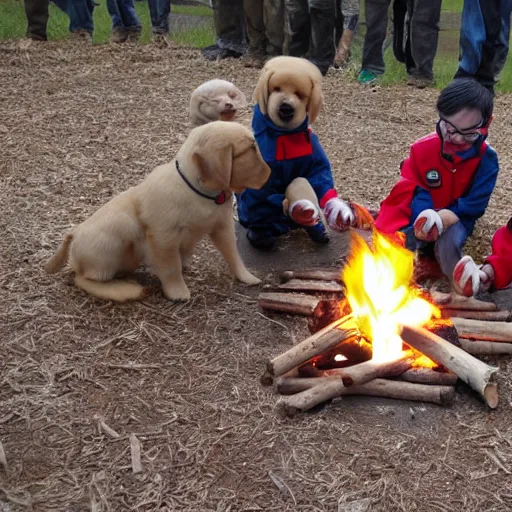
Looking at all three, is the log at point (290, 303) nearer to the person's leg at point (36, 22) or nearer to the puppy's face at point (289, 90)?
the puppy's face at point (289, 90)

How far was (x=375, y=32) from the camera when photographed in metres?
8.12

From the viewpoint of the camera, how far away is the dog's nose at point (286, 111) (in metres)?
→ 3.65

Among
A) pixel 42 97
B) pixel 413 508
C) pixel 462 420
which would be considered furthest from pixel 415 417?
pixel 42 97

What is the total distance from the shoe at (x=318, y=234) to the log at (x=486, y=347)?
A: 1411 millimetres

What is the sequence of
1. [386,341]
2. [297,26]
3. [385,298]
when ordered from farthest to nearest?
[297,26], [385,298], [386,341]

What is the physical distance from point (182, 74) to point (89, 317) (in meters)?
5.52

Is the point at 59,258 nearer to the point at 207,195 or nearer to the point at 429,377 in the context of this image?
the point at 207,195

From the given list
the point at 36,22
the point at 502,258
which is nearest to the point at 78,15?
the point at 36,22

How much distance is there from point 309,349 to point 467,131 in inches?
59.0

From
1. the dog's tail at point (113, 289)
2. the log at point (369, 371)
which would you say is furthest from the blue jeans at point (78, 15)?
the log at point (369, 371)

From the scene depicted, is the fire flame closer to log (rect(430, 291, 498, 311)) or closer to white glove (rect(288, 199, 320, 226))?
log (rect(430, 291, 498, 311))

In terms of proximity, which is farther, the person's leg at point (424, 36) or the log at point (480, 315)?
the person's leg at point (424, 36)

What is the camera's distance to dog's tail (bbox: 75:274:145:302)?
3.54m

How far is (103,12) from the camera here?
12.2m
